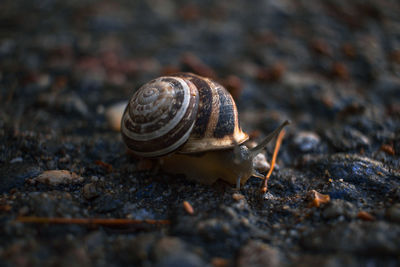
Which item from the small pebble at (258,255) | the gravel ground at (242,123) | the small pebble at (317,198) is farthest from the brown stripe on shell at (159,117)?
the small pebble at (317,198)

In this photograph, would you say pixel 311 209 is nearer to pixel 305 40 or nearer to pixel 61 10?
pixel 305 40

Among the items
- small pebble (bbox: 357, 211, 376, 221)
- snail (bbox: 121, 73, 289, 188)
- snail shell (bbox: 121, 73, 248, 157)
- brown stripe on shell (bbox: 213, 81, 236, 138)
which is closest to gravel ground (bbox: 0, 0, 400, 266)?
small pebble (bbox: 357, 211, 376, 221)

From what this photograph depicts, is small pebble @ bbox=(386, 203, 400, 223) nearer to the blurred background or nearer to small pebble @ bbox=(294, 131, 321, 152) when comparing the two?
small pebble @ bbox=(294, 131, 321, 152)

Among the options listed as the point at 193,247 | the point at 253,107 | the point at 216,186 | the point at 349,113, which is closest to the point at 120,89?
the point at 253,107

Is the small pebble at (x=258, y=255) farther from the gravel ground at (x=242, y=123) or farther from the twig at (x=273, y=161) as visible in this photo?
the twig at (x=273, y=161)

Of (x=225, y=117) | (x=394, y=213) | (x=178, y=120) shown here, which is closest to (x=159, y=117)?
(x=178, y=120)

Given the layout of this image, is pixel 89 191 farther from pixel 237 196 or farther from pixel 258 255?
pixel 258 255
